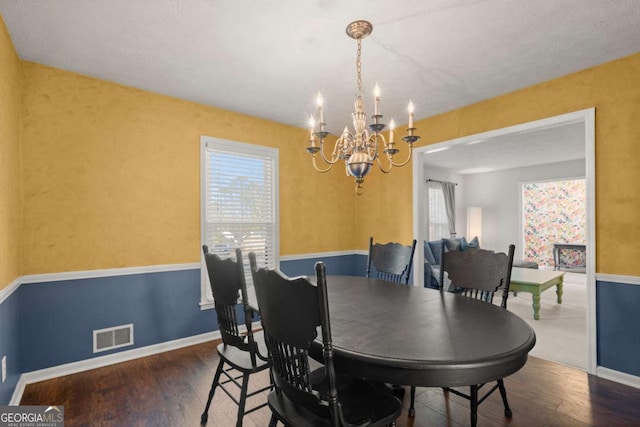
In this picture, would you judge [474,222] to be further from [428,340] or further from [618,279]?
[428,340]

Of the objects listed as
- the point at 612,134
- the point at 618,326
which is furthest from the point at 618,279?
the point at 612,134

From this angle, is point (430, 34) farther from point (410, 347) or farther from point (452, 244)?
point (452, 244)

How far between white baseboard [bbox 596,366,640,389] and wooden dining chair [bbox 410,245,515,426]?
3.43ft

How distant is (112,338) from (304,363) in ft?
8.17

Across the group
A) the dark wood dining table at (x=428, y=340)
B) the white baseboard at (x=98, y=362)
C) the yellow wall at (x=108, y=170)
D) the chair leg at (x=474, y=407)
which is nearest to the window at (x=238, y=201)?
the yellow wall at (x=108, y=170)

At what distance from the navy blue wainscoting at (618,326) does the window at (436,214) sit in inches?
201

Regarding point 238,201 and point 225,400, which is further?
point 238,201

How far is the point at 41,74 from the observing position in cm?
262

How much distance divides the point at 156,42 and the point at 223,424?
2.58 meters

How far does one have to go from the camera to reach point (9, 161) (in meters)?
2.18

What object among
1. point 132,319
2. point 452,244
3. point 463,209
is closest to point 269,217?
point 132,319

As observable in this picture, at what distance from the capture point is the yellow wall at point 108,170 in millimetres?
2609

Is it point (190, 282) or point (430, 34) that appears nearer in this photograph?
point (430, 34)

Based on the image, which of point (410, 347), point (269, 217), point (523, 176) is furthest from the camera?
point (523, 176)
